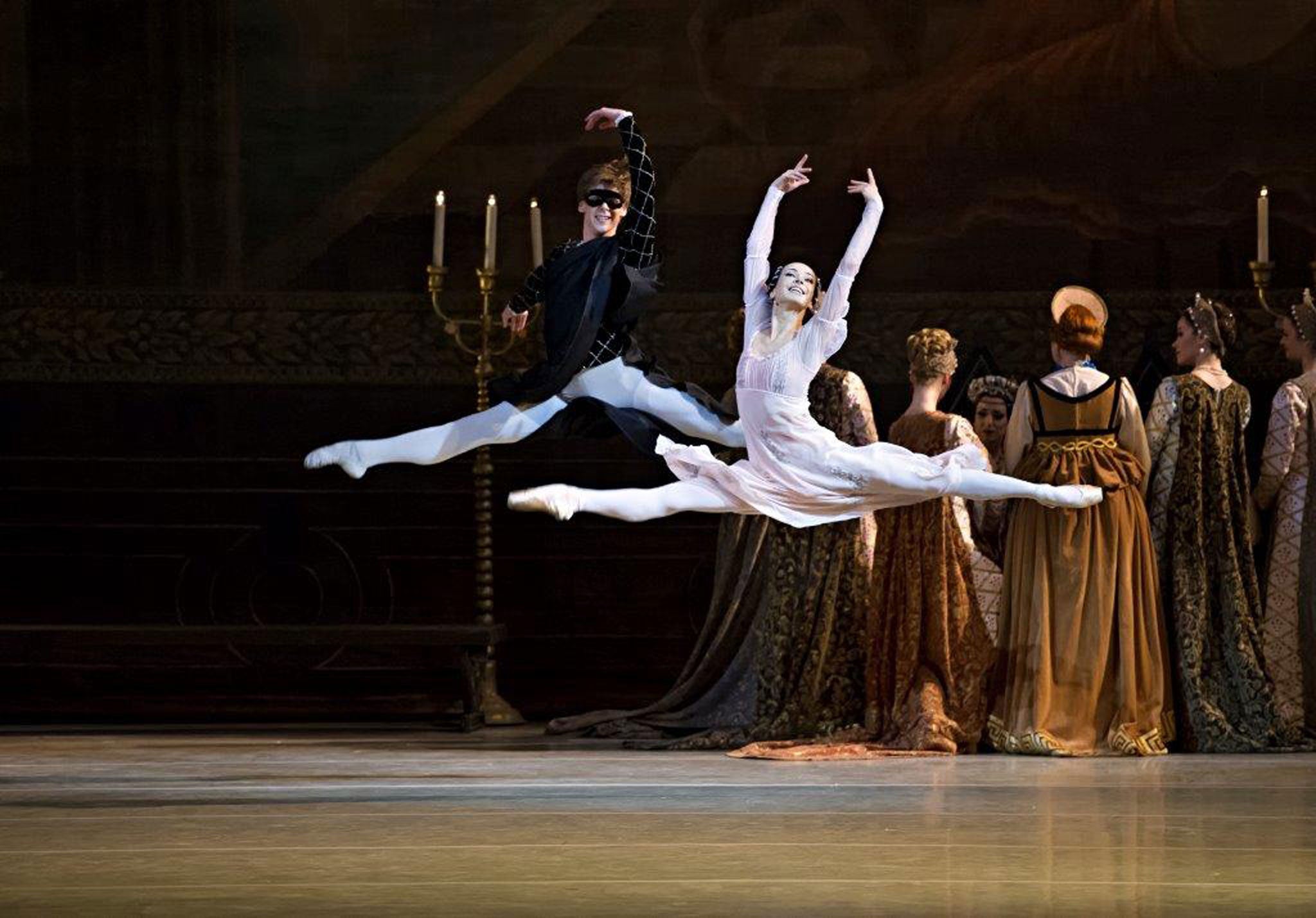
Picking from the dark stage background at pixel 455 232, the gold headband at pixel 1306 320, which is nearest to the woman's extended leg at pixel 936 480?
the gold headband at pixel 1306 320

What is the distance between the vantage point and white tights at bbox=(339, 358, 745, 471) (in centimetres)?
723

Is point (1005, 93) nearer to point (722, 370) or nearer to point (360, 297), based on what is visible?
point (722, 370)

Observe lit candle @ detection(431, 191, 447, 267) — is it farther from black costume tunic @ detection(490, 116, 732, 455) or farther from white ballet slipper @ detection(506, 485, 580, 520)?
white ballet slipper @ detection(506, 485, 580, 520)

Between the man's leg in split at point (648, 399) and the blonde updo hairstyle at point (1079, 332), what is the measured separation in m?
1.83

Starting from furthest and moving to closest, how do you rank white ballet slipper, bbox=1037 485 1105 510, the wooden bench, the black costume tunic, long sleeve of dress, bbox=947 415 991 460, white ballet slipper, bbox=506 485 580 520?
the wooden bench, long sleeve of dress, bbox=947 415 991 460, white ballet slipper, bbox=1037 485 1105 510, the black costume tunic, white ballet slipper, bbox=506 485 580 520

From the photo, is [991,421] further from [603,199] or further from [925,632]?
[603,199]

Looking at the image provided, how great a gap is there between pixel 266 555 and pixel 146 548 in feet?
1.90

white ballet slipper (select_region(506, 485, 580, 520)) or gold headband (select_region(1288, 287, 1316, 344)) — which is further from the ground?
gold headband (select_region(1288, 287, 1316, 344))

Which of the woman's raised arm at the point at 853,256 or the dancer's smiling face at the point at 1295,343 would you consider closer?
the woman's raised arm at the point at 853,256

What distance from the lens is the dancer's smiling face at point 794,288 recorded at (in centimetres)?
726

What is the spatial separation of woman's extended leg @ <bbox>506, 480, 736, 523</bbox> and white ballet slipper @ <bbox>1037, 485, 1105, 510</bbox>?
1.07 m

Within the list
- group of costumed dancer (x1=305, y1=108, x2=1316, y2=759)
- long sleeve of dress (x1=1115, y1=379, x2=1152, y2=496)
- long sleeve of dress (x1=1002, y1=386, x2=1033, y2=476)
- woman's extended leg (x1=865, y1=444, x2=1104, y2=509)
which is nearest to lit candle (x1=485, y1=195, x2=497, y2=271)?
group of costumed dancer (x1=305, y1=108, x2=1316, y2=759)

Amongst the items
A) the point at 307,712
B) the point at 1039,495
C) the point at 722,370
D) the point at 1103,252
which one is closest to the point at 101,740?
the point at 307,712

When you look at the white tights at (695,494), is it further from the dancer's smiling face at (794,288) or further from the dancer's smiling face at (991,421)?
the dancer's smiling face at (991,421)
